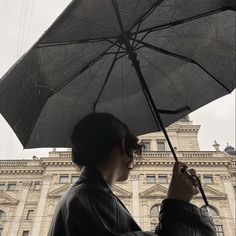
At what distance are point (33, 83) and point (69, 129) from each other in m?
0.68

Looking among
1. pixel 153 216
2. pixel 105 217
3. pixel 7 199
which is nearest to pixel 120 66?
pixel 105 217

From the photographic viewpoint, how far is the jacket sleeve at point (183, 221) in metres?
1.50

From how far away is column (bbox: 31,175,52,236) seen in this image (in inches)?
963

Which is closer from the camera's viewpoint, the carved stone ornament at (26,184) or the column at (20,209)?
the column at (20,209)

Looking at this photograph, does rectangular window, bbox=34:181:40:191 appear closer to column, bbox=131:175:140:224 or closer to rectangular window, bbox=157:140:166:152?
column, bbox=131:175:140:224

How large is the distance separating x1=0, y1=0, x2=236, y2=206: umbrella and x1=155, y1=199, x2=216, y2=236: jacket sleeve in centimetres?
83

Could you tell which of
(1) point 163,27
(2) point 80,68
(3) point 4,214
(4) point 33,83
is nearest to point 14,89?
(4) point 33,83

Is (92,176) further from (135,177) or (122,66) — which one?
(135,177)

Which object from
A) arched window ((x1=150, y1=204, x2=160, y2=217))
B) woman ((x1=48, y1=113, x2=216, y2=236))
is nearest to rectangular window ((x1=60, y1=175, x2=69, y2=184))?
arched window ((x1=150, y1=204, x2=160, y2=217))

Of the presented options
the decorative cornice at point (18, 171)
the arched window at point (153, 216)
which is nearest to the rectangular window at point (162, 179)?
the arched window at point (153, 216)

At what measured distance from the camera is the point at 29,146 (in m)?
2.94

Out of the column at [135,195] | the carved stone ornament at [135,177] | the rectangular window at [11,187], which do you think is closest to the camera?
the column at [135,195]

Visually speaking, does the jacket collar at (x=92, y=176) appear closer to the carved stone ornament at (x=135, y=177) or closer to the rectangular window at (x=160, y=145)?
the carved stone ornament at (x=135, y=177)

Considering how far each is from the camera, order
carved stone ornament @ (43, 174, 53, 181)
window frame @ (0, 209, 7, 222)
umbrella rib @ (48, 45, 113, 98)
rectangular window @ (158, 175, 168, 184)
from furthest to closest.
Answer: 1. carved stone ornament @ (43, 174, 53, 181)
2. rectangular window @ (158, 175, 168, 184)
3. window frame @ (0, 209, 7, 222)
4. umbrella rib @ (48, 45, 113, 98)
